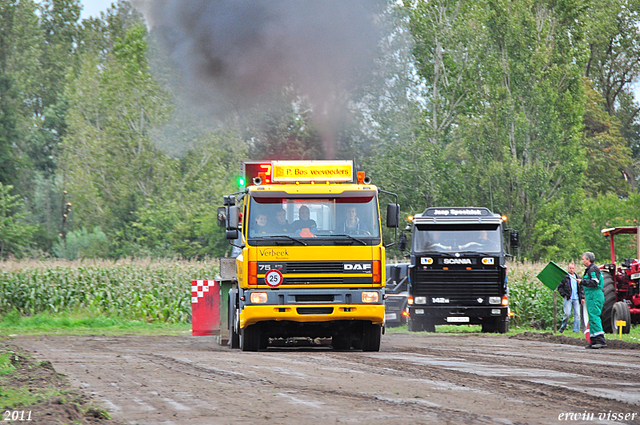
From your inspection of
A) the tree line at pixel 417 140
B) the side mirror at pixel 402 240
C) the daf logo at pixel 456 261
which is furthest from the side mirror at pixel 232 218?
the tree line at pixel 417 140

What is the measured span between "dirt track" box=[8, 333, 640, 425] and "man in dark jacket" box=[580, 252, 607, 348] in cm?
45

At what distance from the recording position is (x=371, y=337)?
52.3ft

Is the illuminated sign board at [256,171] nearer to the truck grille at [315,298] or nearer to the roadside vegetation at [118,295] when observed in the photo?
the truck grille at [315,298]

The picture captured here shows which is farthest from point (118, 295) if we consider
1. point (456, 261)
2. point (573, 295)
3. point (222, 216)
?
point (573, 295)

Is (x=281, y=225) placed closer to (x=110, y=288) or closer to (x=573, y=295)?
(x=573, y=295)

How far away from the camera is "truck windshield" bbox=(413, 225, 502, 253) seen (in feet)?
76.7

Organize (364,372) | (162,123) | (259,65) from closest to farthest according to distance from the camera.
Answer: (364,372)
(259,65)
(162,123)

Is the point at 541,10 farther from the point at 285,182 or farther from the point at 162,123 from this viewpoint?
the point at 285,182

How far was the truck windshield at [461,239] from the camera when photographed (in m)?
23.4

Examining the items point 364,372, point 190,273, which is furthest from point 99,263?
point 364,372

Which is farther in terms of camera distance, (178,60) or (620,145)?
(620,145)

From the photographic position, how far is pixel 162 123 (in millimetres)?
39688

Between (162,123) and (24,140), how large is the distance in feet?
96.4

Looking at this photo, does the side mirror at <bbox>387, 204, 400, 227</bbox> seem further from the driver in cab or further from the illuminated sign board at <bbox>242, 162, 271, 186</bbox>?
the illuminated sign board at <bbox>242, 162, 271, 186</bbox>
